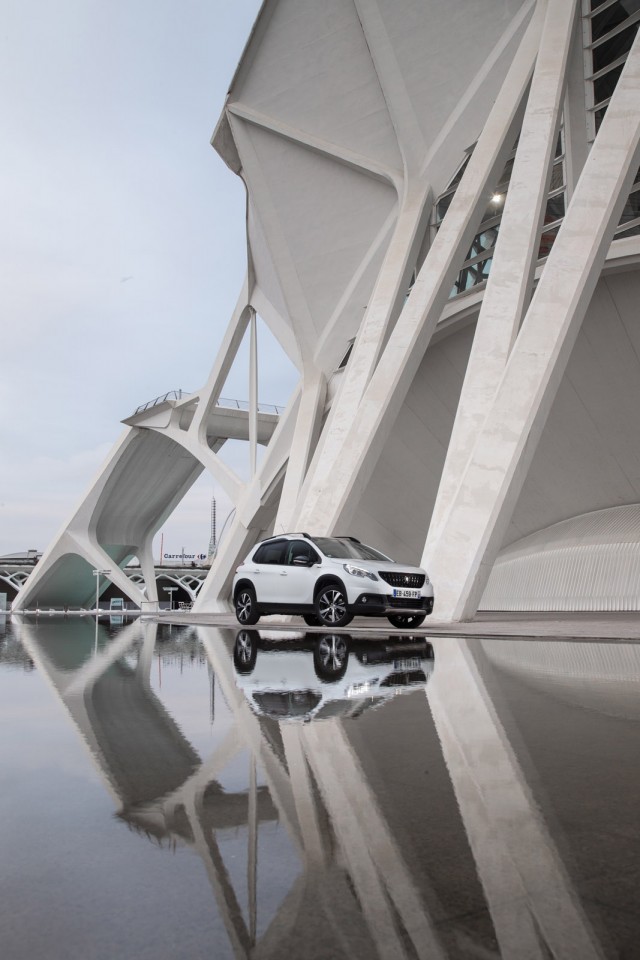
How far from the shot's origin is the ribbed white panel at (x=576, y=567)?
20750 millimetres

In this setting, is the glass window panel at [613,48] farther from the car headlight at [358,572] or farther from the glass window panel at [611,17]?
the car headlight at [358,572]

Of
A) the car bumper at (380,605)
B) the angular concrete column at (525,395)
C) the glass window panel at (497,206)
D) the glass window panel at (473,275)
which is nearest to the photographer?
the car bumper at (380,605)

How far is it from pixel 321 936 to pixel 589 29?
21.8m

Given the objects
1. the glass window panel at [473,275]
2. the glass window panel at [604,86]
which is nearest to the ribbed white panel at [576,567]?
the glass window panel at [473,275]

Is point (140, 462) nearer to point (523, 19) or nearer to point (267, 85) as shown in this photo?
point (267, 85)

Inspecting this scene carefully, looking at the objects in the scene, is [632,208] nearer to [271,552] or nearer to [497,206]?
[497,206]

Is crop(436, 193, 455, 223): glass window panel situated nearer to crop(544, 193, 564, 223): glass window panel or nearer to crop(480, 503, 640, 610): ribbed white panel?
crop(544, 193, 564, 223): glass window panel

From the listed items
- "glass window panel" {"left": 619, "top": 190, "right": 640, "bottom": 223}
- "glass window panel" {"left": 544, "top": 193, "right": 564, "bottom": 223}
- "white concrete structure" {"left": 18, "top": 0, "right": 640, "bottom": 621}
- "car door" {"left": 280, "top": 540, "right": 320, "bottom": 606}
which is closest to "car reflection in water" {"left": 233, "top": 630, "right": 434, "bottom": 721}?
"car door" {"left": 280, "top": 540, "right": 320, "bottom": 606}

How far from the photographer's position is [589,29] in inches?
725

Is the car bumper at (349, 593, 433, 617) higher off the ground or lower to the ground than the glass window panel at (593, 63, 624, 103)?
lower

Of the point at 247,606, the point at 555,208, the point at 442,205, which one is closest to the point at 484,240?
the point at 442,205

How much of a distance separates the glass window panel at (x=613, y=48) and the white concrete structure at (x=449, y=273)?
4cm

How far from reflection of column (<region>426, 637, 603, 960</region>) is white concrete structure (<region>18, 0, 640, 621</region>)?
943 cm

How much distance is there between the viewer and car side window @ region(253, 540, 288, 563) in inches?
514
